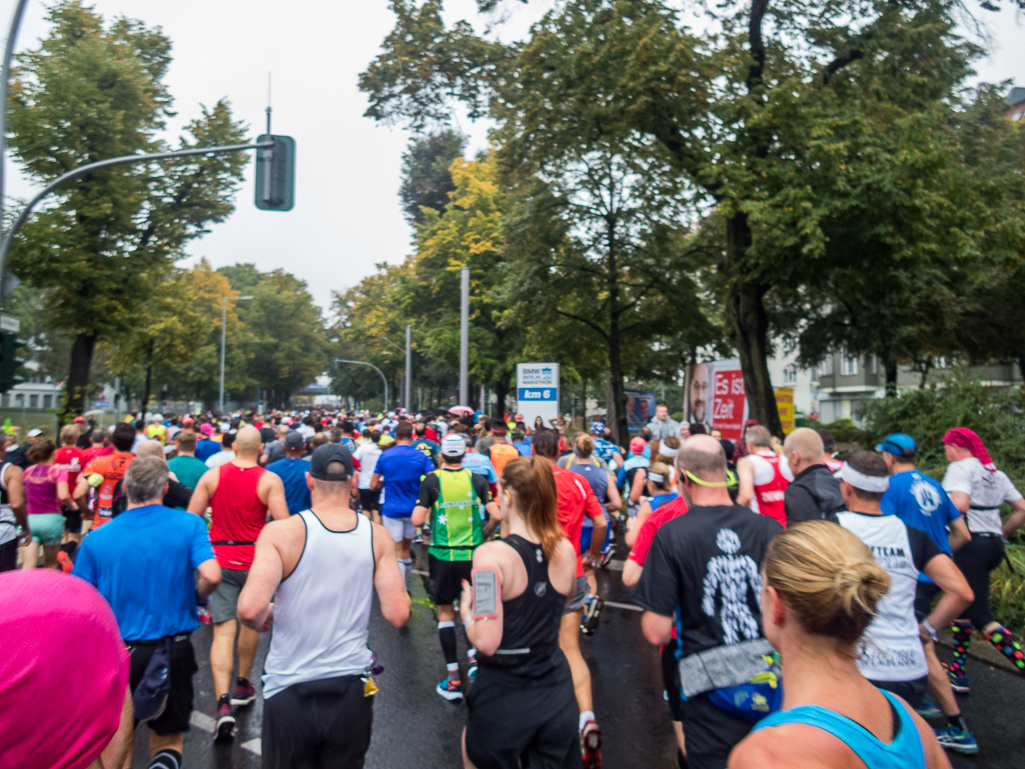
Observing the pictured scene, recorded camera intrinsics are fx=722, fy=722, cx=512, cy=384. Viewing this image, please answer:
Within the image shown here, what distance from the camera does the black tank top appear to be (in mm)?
3070

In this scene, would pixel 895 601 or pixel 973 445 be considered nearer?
pixel 895 601

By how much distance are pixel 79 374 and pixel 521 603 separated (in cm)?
2318

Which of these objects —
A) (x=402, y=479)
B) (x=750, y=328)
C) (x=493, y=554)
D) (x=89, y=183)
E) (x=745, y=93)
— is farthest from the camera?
(x=89, y=183)

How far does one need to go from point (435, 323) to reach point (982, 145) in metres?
23.7

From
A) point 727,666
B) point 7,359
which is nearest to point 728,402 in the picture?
point 7,359

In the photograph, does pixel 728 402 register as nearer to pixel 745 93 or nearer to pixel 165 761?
pixel 745 93

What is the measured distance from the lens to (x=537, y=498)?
130 inches

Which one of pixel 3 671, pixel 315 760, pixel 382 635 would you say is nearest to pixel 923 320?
pixel 382 635

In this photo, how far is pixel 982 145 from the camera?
58.3 ft

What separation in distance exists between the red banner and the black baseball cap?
16.9m

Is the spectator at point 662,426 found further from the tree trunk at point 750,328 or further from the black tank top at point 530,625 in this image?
the black tank top at point 530,625

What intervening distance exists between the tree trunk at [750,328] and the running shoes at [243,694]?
12.0m

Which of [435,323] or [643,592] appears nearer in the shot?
[643,592]

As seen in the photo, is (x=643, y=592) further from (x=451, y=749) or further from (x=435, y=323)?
(x=435, y=323)
